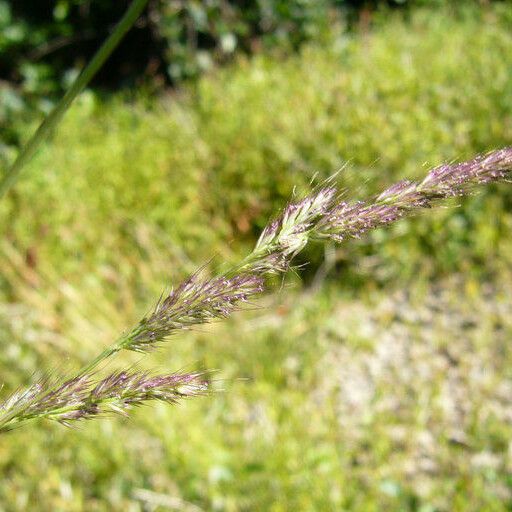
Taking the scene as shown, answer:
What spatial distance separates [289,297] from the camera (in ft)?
12.5

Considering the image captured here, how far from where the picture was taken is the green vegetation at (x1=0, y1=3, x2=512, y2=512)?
2.67 meters

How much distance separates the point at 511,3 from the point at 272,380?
4049 millimetres

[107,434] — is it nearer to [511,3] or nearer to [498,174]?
[498,174]

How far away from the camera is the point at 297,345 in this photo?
3.39 metres

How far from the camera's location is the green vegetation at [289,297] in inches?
105

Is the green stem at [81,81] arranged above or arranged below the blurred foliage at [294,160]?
above

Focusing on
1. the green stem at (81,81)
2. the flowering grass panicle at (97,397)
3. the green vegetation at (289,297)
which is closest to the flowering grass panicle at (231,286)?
the flowering grass panicle at (97,397)

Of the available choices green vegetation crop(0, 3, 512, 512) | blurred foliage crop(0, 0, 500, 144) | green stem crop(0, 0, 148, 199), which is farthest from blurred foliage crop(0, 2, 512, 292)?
green stem crop(0, 0, 148, 199)

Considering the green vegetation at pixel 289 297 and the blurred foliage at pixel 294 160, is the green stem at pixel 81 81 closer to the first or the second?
the green vegetation at pixel 289 297

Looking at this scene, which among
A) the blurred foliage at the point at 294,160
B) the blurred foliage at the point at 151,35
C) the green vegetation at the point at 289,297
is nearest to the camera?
the green vegetation at the point at 289,297

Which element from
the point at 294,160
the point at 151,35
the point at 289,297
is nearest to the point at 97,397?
the point at 289,297

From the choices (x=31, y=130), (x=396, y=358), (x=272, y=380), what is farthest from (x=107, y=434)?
(x=31, y=130)

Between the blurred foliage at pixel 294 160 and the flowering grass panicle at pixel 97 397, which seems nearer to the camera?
the flowering grass panicle at pixel 97 397

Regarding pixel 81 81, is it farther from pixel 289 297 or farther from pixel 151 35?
pixel 151 35
